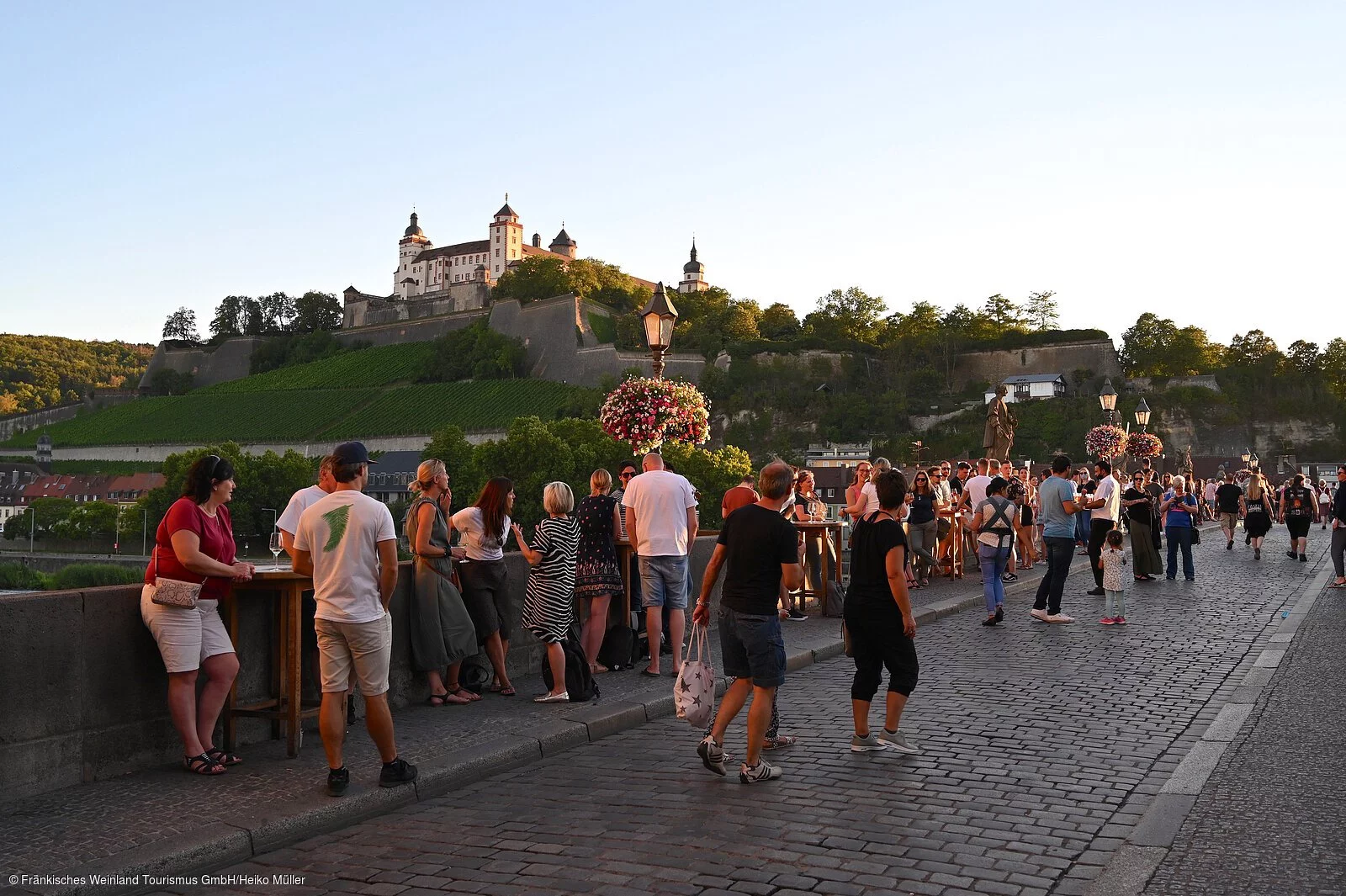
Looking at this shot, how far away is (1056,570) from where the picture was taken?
42.8 ft

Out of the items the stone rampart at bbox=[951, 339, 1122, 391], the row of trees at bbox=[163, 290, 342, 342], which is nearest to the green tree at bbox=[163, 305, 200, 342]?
the row of trees at bbox=[163, 290, 342, 342]

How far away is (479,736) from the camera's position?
24.5 feet

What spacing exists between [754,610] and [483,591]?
3011 mm

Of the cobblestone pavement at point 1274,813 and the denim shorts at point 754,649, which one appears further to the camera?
the denim shorts at point 754,649

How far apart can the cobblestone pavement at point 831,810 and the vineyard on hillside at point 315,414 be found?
297 feet

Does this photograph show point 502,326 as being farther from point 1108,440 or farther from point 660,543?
point 660,543

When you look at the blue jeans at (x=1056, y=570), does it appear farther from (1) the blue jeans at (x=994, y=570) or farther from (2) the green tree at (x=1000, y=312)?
(2) the green tree at (x=1000, y=312)

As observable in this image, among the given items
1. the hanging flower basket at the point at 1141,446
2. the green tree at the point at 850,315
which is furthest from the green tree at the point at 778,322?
the hanging flower basket at the point at 1141,446

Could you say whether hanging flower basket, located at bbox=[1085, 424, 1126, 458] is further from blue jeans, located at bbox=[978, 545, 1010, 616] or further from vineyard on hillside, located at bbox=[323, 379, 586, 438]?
vineyard on hillside, located at bbox=[323, 379, 586, 438]

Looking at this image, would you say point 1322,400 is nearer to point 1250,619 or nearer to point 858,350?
point 858,350

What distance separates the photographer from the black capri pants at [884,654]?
282 inches

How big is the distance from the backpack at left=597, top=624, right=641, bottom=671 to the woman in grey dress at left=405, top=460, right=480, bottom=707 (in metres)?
1.63

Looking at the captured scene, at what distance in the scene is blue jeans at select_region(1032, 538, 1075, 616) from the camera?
13.0 m

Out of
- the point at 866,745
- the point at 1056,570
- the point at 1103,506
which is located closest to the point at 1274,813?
the point at 866,745
